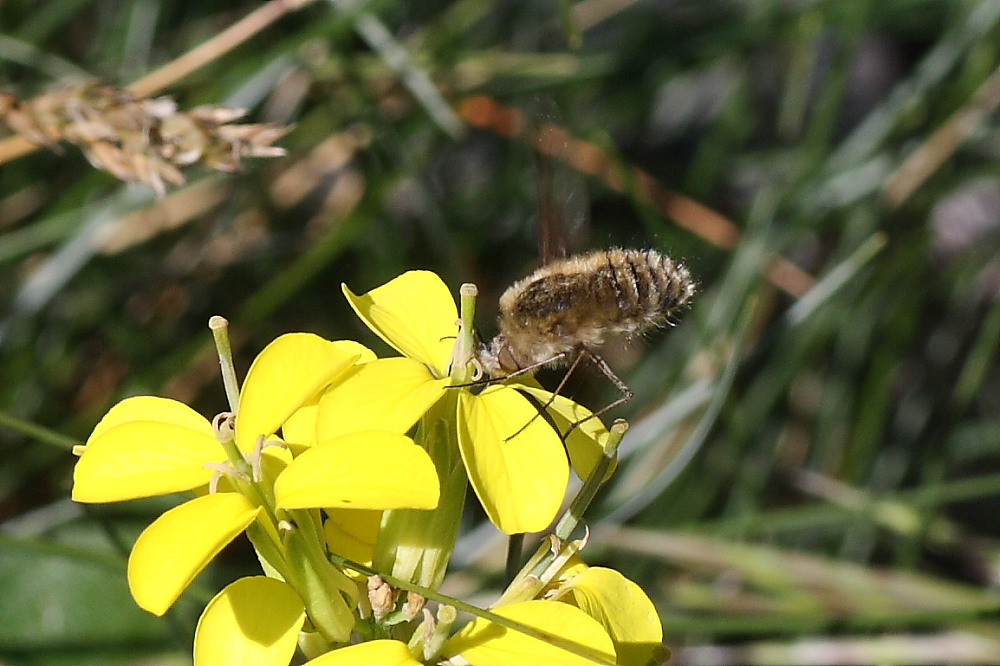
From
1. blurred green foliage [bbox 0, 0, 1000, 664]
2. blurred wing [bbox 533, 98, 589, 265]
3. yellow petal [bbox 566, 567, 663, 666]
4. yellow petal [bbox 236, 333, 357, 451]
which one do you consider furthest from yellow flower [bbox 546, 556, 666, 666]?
blurred green foliage [bbox 0, 0, 1000, 664]

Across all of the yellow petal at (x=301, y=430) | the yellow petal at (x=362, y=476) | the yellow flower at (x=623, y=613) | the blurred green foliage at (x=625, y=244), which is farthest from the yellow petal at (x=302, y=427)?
the blurred green foliage at (x=625, y=244)

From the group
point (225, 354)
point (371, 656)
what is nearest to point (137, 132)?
point (225, 354)

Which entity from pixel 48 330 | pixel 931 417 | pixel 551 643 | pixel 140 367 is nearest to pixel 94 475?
pixel 551 643

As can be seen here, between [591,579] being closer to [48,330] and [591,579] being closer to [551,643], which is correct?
[551,643]

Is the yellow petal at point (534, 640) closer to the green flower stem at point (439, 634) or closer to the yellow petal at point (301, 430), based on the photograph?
the green flower stem at point (439, 634)

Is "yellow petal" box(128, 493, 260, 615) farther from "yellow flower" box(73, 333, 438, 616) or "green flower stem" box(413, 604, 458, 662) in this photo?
"green flower stem" box(413, 604, 458, 662)

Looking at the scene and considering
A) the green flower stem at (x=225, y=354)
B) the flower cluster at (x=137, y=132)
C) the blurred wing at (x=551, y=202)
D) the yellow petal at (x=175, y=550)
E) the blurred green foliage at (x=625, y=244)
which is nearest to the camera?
the yellow petal at (x=175, y=550)
